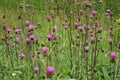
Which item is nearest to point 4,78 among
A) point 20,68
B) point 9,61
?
point 20,68

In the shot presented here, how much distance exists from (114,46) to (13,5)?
2.94 meters

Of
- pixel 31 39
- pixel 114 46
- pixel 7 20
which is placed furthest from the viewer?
pixel 7 20

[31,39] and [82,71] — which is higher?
[31,39]

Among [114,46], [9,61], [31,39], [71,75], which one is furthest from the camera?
[114,46]

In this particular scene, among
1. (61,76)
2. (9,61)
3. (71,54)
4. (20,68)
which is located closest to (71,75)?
(61,76)

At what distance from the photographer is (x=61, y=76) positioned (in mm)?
2266

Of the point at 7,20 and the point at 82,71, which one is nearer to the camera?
the point at 82,71

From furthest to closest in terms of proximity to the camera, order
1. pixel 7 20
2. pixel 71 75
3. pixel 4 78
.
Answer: pixel 7 20
pixel 71 75
pixel 4 78

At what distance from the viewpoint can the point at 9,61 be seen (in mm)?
2484

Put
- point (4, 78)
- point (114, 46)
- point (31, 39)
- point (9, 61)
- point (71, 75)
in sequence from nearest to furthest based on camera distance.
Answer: point (31, 39)
point (4, 78)
point (71, 75)
point (9, 61)
point (114, 46)

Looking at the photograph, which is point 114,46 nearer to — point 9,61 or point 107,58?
point 107,58

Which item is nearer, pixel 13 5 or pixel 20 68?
pixel 20 68

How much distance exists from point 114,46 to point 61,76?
855 mm

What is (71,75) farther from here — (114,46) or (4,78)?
(114,46)
